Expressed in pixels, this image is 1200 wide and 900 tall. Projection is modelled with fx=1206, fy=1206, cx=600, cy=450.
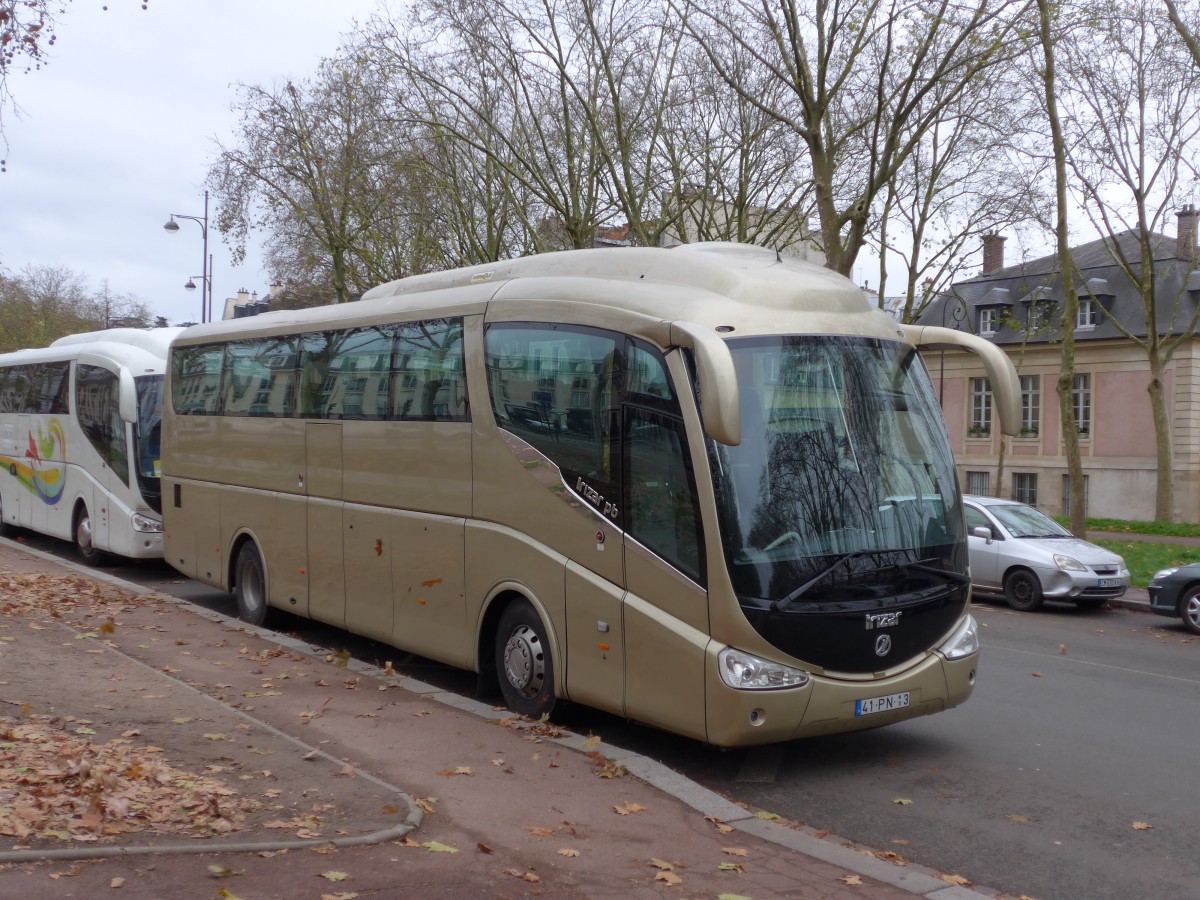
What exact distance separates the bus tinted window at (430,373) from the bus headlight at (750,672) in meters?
3.34

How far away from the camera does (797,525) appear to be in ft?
24.0

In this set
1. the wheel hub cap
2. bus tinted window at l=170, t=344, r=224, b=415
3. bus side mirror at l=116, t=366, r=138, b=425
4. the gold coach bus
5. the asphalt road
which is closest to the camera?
the asphalt road

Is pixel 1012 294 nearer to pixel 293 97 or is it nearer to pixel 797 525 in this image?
pixel 293 97

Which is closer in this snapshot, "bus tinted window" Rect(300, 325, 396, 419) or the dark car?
"bus tinted window" Rect(300, 325, 396, 419)

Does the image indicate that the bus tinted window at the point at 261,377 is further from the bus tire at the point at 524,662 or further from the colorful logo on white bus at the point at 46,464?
the colorful logo on white bus at the point at 46,464

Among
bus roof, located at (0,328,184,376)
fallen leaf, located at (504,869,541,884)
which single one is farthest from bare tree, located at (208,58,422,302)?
fallen leaf, located at (504,869,541,884)

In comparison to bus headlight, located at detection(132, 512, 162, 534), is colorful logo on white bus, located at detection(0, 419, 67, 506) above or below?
above

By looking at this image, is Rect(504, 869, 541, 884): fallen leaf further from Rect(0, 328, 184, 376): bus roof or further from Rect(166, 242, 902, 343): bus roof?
Rect(0, 328, 184, 376): bus roof

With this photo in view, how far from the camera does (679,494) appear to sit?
743cm

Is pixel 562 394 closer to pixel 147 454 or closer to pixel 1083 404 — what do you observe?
pixel 147 454

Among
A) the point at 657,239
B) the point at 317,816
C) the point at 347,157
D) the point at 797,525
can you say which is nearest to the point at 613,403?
the point at 797,525

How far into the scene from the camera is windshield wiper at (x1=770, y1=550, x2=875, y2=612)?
7180 mm

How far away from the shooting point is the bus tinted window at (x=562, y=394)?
805 cm

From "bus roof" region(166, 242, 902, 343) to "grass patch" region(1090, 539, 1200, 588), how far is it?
42.8 ft
